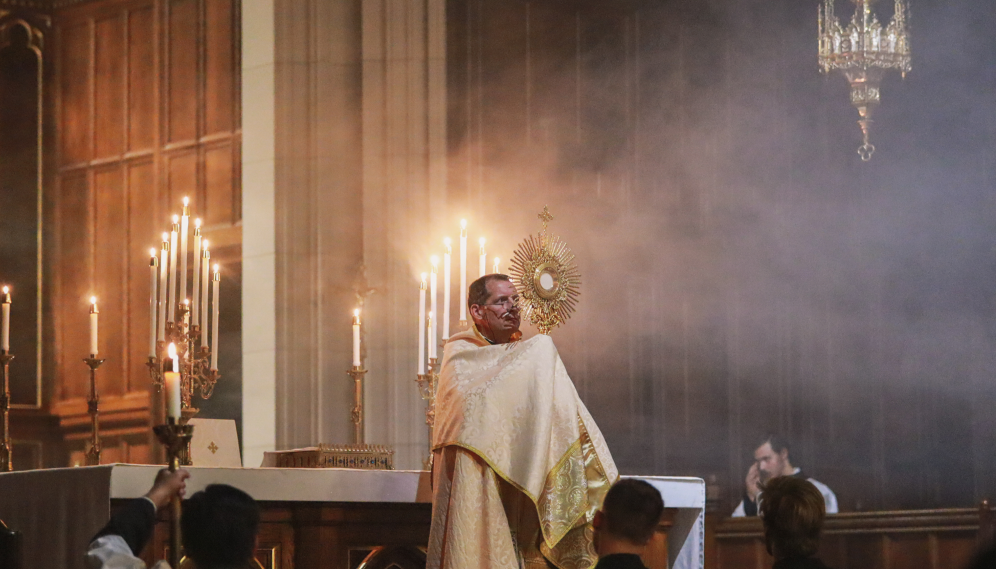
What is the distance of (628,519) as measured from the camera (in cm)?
307

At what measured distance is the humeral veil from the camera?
14.3 ft

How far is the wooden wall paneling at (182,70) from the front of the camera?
8281mm

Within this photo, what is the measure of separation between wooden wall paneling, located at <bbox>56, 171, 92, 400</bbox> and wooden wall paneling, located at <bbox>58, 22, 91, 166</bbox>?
0.15m

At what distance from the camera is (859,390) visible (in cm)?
750

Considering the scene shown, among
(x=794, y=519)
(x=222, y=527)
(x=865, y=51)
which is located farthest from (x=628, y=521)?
(x=865, y=51)

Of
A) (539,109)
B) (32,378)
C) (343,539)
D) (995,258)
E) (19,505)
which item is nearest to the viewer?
(19,505)

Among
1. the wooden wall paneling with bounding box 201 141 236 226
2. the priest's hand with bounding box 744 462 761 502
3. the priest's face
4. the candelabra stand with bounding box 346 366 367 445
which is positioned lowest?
the priest's hand with bounding box 744 462 761 502

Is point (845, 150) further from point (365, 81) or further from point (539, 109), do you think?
point (365, 81)

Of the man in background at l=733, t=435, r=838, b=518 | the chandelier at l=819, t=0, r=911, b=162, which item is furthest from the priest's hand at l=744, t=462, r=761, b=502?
the chandelier at l=819, t=0, r=911, b=162

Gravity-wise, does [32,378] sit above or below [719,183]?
below

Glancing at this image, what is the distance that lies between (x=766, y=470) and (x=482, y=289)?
3.11 metres

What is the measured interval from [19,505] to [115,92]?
469 centimetres

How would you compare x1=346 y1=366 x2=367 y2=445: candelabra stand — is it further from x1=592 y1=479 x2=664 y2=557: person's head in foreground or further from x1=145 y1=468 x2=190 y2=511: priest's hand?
x1=592 y1=479 x2=664 y2=557: person's head in foreground

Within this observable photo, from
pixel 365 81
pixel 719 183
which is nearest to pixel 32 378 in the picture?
pixel 365 81
